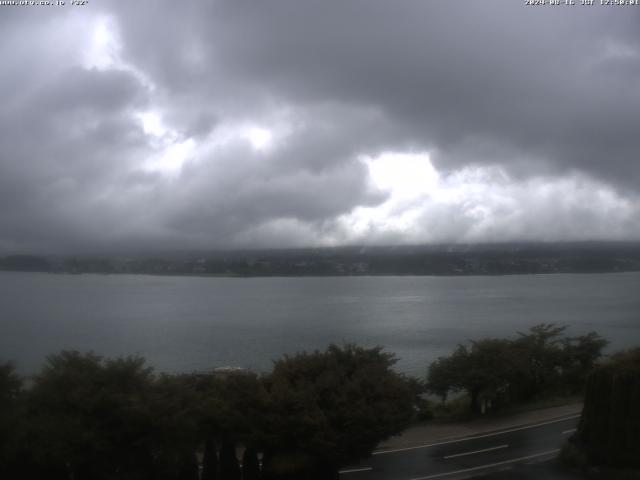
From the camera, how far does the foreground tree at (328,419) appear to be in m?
13.9

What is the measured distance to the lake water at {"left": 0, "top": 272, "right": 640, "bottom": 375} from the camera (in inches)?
1829

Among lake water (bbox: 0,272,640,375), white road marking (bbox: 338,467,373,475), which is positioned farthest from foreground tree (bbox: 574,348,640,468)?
lake water (bbox: 0,272,640,375)

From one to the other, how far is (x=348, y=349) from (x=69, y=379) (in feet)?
23.2

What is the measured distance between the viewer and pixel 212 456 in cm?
1395

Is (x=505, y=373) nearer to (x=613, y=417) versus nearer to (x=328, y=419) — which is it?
(x=613, y=417)

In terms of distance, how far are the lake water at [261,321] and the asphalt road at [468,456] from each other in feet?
47.1

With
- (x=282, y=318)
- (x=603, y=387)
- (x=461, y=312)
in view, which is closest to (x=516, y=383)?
(x=603, y=387)

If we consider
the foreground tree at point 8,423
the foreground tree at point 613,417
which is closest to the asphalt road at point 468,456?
the foreground tree at point 613,417

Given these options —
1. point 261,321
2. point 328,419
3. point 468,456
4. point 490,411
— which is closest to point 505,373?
point 490,411

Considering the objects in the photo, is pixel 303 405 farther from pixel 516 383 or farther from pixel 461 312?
pixel 461 312

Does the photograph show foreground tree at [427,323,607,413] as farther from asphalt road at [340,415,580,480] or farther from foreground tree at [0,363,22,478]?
foreground tree at [0,363,22,478]

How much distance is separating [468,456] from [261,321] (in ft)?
176

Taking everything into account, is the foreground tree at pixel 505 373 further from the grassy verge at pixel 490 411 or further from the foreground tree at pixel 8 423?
the foreground tree at pixel 8 423

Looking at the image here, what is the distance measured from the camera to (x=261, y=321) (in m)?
70.1
